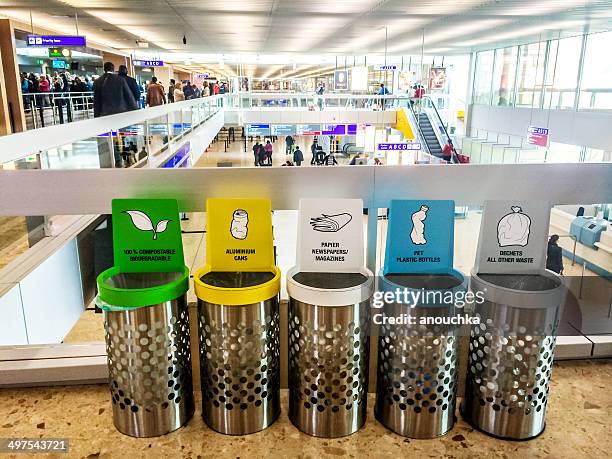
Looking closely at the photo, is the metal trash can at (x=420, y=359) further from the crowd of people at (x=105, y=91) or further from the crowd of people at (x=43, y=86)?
the crowd of people at (x=43, y=86)

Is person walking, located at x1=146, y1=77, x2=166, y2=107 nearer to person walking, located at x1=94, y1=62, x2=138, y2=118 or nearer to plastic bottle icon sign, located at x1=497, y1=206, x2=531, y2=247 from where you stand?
person walking, located at x1=94, y1=62, x2=138, y2=118

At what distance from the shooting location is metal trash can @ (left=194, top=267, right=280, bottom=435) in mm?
1282

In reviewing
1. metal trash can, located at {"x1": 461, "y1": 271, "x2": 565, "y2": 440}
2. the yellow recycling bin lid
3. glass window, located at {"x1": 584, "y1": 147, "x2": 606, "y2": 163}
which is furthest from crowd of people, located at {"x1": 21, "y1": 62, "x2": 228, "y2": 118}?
glass window, located at {"x1": 584, "y1": 147, "x2": 606, "y2": 163}

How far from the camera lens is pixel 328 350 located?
1.32 meters

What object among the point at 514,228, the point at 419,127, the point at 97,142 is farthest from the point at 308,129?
the point at 514,228

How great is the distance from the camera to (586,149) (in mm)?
16547

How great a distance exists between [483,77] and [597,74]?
10.7 metres

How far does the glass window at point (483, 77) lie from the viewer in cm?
2495

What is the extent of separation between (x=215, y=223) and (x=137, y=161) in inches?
263

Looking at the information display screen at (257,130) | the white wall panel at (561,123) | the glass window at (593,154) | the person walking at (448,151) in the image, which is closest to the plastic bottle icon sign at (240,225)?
the white wall panel at (561,123)

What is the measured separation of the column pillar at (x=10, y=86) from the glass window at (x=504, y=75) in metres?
18.4

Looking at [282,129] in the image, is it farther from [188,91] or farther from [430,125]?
[430,125]

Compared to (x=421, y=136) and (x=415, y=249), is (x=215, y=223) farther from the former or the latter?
(x=421, y=136)

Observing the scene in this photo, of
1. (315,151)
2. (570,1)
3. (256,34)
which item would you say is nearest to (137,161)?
(570,1)
